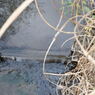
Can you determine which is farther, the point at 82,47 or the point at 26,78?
the point at 26,78

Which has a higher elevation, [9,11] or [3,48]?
[9,11]

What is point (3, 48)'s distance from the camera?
376 centimetres

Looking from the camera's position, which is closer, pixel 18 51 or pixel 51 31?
pixel 18 51

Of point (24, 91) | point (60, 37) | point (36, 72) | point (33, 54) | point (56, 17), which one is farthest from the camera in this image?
point (56, 17)

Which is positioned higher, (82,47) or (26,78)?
(82,47)

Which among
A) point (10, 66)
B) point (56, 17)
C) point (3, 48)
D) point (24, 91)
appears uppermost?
point (56, 17)

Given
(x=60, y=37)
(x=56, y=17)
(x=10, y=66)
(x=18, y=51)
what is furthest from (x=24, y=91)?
(x=56, y=17)

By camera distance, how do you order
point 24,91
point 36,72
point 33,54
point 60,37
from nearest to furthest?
point 24,91 → point 36,72 → point 33,54 → point 60,37

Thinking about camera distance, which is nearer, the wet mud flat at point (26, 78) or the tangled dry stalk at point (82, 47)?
the tangled dry stalk at point (82, 47)

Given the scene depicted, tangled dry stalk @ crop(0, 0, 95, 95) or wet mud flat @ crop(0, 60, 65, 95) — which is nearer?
tangled dry stalk @ crop(0, 0, 95, 95)

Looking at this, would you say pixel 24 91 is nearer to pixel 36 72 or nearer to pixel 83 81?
pixel 36 72

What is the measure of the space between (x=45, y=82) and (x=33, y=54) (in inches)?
21.0

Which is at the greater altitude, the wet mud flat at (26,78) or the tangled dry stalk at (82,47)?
the tangled dry stalk at (82,47)

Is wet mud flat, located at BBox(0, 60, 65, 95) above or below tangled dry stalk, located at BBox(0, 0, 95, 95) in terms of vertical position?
below
